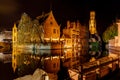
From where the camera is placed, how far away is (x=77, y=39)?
21828mm

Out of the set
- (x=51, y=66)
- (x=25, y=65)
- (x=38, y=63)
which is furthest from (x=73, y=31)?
(x=25, y=65)

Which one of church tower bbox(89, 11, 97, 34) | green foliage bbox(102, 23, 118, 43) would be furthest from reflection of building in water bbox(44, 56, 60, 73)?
church tower bbox(89, 11, 97, 34)

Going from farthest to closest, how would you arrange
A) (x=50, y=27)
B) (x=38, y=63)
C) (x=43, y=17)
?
(x=43, y=17), (x=50, y=27), (x=38, y=63)

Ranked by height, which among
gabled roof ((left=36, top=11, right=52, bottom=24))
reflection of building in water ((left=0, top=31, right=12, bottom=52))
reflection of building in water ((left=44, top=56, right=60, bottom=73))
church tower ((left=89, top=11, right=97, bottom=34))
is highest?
gabled roof ((left=36, top=11, right=52, bottom=24))

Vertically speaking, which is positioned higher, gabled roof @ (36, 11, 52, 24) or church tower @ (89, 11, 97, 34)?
gabled roof @ (36, 11, 52, 24)

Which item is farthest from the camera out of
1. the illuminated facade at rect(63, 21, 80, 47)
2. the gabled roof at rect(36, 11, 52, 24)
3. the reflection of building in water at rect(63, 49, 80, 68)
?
the illuminated facade at rect(63, 21, 80, 47)

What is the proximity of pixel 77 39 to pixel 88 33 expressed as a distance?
1.33m

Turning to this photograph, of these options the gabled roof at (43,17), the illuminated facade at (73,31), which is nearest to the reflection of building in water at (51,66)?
the gabled roof at (43,17)

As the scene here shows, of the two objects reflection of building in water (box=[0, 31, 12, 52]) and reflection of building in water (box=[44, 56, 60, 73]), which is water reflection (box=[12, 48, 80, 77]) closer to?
reflection of building in water (box=[44, 56, 60, 73])

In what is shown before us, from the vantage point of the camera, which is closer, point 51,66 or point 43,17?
point 51,66

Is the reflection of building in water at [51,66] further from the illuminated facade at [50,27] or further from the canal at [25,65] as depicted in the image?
the illuminated facade at [50,27]

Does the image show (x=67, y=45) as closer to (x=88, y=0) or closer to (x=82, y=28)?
(x=82, y=28)

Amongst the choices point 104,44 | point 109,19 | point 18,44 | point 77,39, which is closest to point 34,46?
point 18,44

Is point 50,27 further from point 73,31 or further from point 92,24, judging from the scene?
point 92,24
